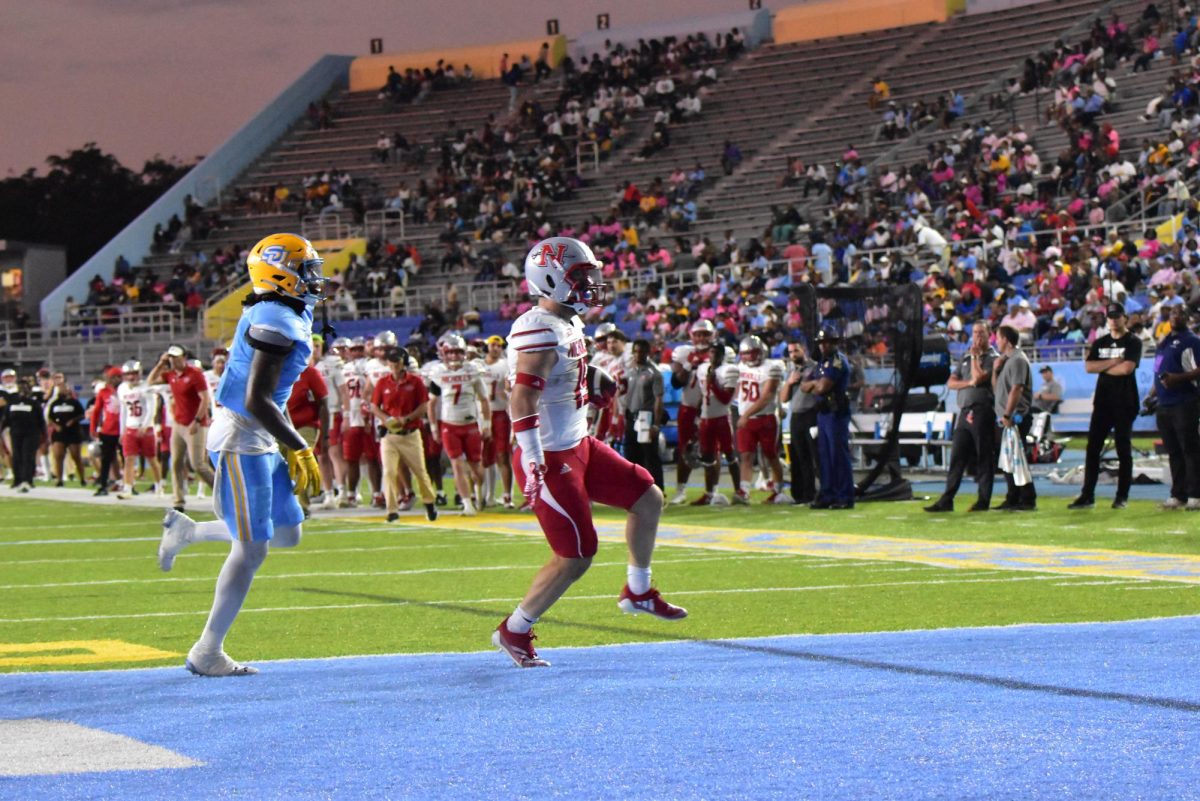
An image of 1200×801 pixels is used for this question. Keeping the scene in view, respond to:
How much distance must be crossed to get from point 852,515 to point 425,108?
117 ft

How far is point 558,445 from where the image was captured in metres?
7.58

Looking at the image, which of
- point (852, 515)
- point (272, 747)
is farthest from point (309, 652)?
point (852, 515)

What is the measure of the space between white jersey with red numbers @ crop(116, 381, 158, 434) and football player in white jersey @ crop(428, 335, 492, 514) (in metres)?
6.55

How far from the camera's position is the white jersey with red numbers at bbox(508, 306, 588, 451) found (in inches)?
293

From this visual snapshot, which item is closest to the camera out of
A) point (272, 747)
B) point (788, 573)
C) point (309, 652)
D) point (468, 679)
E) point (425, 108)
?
point (272, 747)

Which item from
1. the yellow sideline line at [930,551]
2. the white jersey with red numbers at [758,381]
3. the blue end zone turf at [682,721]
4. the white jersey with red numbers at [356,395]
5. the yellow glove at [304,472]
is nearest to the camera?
the blue end zone turf at [682,721]

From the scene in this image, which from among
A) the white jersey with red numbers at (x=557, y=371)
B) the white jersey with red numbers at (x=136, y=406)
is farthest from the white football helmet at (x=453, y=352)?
the white jersey with red numbers at (x=557, y=371)

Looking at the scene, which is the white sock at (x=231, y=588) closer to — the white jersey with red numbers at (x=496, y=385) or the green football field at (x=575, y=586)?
the green football field at (x=575, y=586)

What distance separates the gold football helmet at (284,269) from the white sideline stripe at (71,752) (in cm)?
203

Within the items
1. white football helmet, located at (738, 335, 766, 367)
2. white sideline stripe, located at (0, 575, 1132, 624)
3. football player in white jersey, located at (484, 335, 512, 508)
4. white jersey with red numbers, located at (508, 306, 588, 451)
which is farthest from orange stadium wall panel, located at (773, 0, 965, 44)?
white jersey with red numbers, located at (508, 306, 588, 451)

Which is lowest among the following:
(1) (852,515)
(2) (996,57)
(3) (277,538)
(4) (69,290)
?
(1) (852,515)

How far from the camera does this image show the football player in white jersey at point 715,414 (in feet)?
60.9

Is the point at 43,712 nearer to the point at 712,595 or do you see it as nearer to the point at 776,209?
the point at 712,595

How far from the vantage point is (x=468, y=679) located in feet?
23.4
